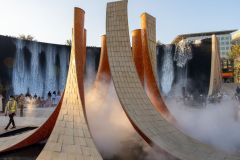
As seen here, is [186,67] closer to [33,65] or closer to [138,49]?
[33,65]

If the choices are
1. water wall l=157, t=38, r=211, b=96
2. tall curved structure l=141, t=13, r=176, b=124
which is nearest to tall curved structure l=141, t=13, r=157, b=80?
tall curved structure l=141, t=13, r=176, b=124

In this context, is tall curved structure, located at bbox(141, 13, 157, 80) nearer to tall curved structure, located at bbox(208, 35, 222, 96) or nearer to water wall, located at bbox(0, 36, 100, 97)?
tall curved structure, located at bbox(208, 35, 222, 96)

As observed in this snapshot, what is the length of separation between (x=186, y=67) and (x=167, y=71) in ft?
5.95

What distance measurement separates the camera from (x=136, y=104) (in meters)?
7.09

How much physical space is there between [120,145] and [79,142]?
1.68m

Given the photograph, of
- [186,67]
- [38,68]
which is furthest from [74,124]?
[186,67]

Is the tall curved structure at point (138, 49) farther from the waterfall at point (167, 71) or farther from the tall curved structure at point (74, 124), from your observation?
the waterfall at point (167, 71)

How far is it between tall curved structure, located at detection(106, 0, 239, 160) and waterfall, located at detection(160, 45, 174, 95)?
71.3 ft

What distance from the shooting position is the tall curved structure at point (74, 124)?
224 inches

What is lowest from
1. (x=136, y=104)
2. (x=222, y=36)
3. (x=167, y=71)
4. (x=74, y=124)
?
(x=74, y=124)

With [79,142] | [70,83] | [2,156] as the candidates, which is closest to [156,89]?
[70,83]

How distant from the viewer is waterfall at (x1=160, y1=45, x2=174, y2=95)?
2931 cm

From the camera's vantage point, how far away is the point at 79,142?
604cm

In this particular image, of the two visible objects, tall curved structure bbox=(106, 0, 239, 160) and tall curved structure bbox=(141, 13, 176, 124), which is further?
tall curved structure bbox=(141, 13, 176, 124)
